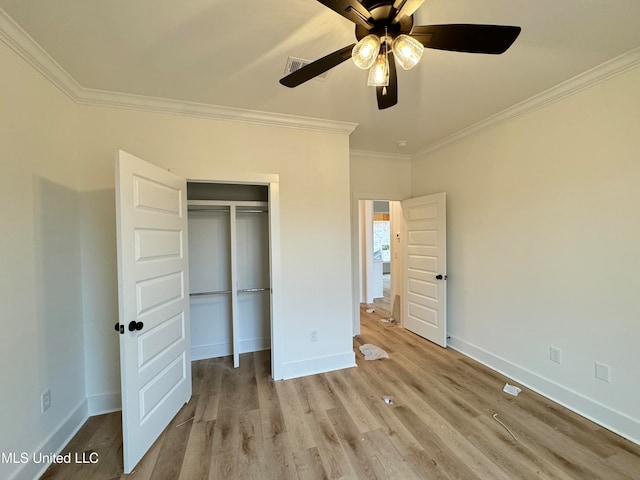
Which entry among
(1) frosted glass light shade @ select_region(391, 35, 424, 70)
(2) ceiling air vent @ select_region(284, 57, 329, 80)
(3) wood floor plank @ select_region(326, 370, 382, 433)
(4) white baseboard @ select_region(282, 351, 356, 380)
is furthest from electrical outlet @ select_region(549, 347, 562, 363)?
(2) ceiling air vent @ select_region(284, 57, 329, 80)

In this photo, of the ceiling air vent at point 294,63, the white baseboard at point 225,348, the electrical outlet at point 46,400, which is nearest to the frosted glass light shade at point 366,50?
the ceiling air vent at point 294,63

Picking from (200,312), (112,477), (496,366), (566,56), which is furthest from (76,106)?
(496,366)

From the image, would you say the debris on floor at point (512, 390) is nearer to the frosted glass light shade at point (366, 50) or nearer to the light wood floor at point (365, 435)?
the light wood floor at point (365, 435)

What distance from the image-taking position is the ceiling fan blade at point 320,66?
1269mm

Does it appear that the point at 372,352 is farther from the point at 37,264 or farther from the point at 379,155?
the point at 37,264

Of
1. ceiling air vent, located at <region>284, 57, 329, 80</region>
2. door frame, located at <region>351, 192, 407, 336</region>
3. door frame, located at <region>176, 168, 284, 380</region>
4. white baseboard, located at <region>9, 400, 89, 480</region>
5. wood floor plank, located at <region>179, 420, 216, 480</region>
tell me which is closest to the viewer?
white baseboard, located at <region>9, 400, 89, 480</region>

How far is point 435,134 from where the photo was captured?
3.23m

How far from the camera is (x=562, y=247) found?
7.46 feet

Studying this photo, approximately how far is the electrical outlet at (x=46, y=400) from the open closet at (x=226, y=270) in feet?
4.74

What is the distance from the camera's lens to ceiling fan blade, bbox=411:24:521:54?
1061 mm

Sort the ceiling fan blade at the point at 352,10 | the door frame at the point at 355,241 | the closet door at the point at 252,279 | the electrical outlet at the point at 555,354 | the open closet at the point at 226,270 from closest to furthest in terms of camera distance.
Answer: the ceiling fan blade at the point at 352,10, the electrical outlet at the point at 555,354, the open closet at the point at 226,270, the closet door at the point at 252,279, the door frame at the point at 355,241

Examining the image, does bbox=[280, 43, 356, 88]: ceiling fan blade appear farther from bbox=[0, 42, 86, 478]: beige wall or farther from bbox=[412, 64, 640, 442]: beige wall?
bbox=[412, 64, 640, 442]: beige wall

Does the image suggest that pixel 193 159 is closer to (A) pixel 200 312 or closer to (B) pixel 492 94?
(A) pixel 200 312

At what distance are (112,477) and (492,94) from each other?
13.0ft
